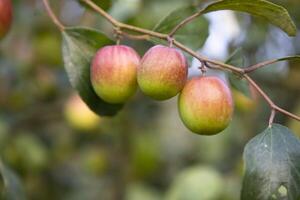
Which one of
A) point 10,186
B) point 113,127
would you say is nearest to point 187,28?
point 10,186

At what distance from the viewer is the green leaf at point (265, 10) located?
83 centimetres

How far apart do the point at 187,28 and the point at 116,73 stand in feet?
0.73

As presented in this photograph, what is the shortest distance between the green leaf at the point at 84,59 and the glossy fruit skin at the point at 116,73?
69 mm

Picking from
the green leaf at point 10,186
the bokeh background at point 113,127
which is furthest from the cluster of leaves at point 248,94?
the bokeh background at point 113,127

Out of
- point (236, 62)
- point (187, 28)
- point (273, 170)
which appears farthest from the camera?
point (187, 28)

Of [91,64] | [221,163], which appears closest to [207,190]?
[221,163]

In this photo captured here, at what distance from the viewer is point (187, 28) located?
40.9 inches

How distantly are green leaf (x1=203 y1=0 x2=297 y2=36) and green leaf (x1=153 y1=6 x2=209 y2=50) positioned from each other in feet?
0.42

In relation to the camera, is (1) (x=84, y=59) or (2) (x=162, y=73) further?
(1) (x=84, y=59)

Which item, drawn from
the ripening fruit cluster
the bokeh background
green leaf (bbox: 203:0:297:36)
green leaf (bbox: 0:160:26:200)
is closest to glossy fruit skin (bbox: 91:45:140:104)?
the ripening fruit cluster

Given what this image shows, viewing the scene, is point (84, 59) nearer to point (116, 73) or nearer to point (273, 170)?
point (116, 73)

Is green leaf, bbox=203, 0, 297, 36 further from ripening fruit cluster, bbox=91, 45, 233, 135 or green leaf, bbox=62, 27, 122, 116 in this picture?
green leaf, bbox=62, 27, 122, 116

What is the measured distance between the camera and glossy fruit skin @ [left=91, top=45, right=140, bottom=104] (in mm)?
857

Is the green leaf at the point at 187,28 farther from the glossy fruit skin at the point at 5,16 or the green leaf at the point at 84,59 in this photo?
the glossy fruit skin at the point at 5,16
